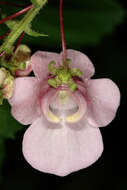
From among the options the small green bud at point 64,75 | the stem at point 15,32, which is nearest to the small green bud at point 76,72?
the small green bud at point 64,75

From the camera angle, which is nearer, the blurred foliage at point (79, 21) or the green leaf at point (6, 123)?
the green leaf at point (6, 123)

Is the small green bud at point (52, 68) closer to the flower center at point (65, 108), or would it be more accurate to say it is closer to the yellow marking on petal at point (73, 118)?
the flower center at point (65, 108)

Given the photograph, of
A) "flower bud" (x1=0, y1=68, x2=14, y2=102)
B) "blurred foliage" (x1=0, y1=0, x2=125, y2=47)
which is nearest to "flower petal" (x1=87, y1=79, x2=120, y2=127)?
"flower bud" (x1=0, y1=68, x2=14, y2=102)

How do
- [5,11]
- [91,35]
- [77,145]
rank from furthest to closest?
[91,35], [5,11], [77,145]

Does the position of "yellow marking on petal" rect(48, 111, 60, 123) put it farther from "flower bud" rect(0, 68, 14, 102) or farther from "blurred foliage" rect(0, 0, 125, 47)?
"blurred foliage" rect(0, 0, 125, 47)

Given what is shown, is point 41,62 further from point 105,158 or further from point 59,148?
point 105,158

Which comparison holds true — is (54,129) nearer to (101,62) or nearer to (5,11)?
(5,11)

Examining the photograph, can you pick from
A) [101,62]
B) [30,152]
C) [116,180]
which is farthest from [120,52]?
[30,152]
